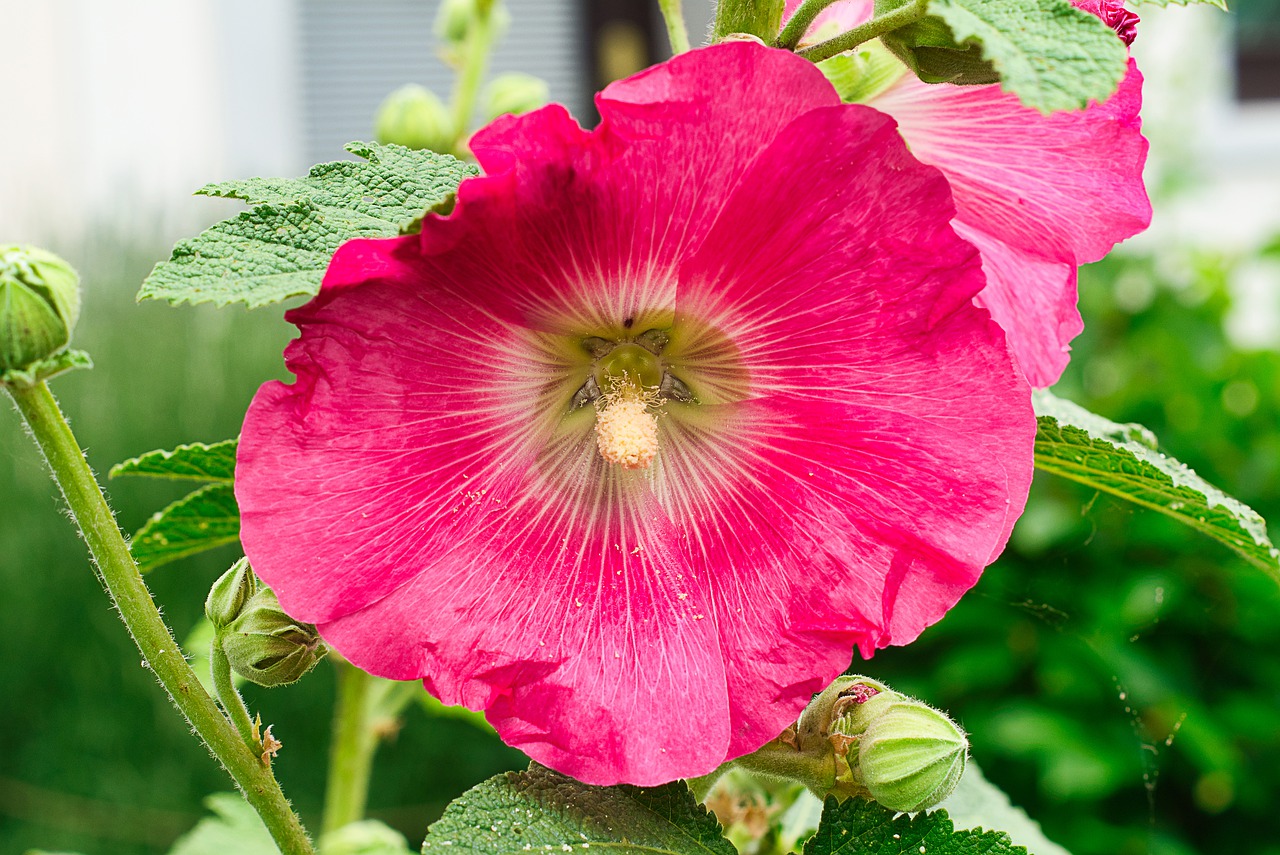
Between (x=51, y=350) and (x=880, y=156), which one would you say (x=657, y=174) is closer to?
(x=880, y=156)

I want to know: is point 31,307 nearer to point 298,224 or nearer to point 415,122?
point 298,224

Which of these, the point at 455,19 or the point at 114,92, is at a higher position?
the point at 455,19

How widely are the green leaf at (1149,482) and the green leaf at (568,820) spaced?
238 millimetres

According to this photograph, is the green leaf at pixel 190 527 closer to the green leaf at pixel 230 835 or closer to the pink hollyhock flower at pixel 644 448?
the pink hollyhock flower at pixel 644 448

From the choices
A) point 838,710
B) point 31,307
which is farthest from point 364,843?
point 31,307

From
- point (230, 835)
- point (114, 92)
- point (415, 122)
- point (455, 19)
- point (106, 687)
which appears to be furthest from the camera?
point (114, 92)

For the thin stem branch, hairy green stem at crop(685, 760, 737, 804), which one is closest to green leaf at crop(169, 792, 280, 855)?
the thin stem branch

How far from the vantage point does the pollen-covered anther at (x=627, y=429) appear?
20.1 inches

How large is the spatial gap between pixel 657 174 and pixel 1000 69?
4.7 inches

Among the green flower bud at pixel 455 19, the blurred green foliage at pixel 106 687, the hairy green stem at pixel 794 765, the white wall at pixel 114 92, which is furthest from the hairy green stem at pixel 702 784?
the white wall at pixel 114 92

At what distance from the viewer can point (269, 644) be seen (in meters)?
0.52

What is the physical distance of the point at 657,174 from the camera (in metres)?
0.42

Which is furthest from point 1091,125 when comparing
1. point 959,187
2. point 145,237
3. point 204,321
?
point 145,237

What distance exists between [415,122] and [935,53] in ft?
2.77
